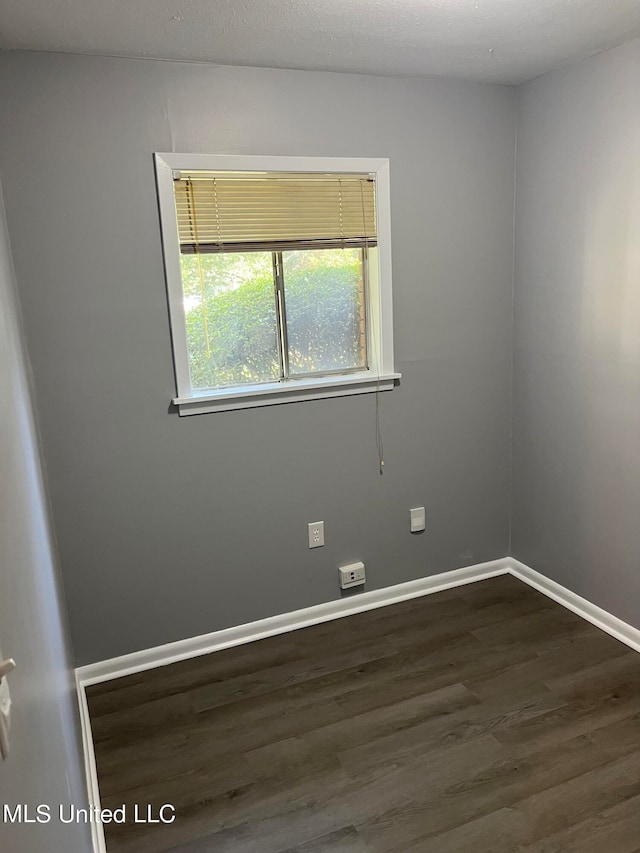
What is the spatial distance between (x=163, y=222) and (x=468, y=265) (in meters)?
1.40

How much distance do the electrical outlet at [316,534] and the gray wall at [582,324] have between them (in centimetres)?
109

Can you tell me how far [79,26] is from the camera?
196cm

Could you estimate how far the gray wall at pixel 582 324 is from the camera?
2.49 metres

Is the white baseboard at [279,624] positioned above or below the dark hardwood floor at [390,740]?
above

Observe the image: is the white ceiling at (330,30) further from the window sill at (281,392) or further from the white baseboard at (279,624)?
the white baseboard at (279,624)

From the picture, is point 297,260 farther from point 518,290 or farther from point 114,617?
point 114,617

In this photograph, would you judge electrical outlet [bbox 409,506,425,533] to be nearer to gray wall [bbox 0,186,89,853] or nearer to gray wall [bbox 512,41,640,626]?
gray wall [bbox 512,41,640,626]

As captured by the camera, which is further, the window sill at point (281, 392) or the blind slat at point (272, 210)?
the window sill at point (281, 392)

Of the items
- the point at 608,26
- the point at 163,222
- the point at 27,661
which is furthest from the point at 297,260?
the point at 27,661

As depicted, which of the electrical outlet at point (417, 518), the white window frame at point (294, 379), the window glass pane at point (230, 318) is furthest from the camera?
the electrical outlet at point (417, 518)

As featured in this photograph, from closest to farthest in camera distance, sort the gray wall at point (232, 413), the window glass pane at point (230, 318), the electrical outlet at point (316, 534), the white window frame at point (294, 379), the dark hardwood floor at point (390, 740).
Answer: the dark hardwood floor at point (390, 740)
the gray wall at point (232, 413)
the white window frame at point (294, 379)
the window glass pane at point (230, 318)
the electrical outlet at point (316, 534)

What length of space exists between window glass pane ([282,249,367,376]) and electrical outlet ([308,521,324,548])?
693 mm

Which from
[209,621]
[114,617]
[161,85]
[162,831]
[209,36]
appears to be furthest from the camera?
[209,621]

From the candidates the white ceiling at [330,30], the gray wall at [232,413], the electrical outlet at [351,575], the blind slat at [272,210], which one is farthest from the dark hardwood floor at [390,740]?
the white ceiling at [330,30]
